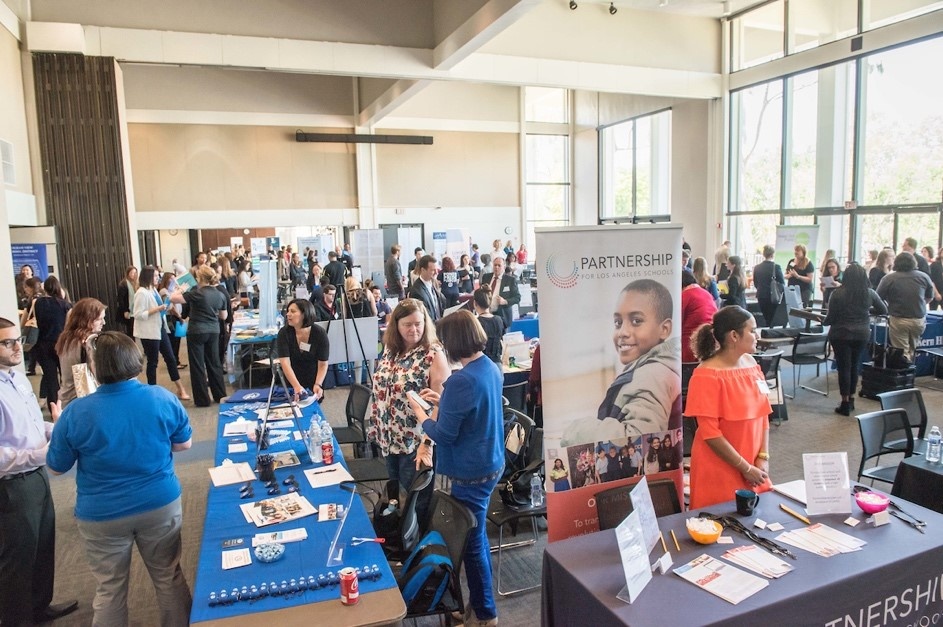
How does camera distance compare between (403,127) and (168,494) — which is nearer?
(168,494)

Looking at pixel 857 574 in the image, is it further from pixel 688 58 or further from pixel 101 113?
pixel 688 58

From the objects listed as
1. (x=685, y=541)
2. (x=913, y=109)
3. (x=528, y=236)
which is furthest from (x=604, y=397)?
(x=528, y=236)

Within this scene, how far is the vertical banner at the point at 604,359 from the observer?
2.64 m

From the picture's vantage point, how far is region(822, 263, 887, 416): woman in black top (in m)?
5.95

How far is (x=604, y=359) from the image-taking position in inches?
106

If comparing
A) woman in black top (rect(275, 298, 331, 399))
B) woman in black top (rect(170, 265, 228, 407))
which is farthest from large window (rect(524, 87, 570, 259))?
woman in black top (rect(275, 298, 331, 399))

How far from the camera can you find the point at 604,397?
271 cm

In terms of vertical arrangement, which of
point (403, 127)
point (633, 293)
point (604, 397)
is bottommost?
point (604, 397)

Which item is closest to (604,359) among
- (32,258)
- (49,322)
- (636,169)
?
(49,322)

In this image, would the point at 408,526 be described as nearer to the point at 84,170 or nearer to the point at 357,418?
the point at 357,418

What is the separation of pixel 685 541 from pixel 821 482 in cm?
63

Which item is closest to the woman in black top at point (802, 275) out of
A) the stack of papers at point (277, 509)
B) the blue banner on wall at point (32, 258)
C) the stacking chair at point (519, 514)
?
the stacking chair at point (519, 514)

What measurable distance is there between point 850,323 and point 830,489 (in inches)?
165

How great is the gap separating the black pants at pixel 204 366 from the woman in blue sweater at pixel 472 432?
462cm
